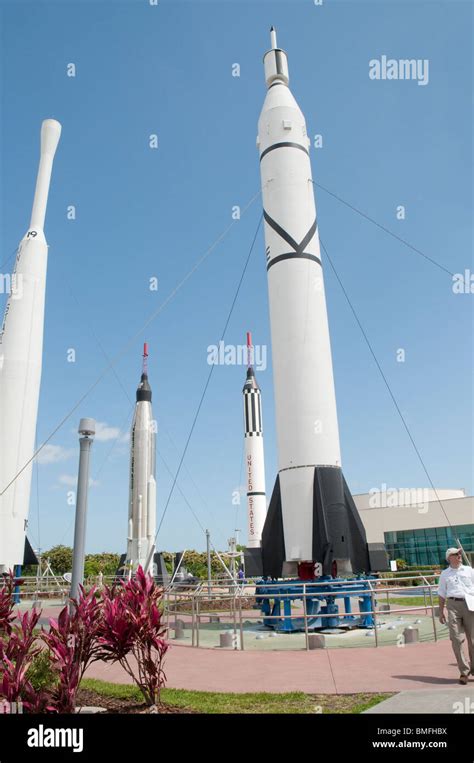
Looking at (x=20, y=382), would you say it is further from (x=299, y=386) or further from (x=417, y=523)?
(x=417, y=523)

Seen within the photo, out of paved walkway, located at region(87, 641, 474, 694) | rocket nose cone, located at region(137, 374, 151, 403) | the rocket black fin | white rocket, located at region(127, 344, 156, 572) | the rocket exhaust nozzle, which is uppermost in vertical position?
the rocket exhaust nozzle

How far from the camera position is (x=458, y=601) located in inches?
263

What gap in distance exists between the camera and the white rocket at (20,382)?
16.5 m

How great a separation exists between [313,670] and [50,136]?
71.5 feet

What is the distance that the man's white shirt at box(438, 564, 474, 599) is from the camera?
668 centimetres

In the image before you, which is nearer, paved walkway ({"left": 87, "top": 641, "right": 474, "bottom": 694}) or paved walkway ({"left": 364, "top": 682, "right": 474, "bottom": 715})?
paved walkway ({"left": 364, "top": 682, "right": 474, "bottom": 715})

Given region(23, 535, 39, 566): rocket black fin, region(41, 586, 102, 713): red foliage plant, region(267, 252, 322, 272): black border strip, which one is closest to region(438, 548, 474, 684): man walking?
region(41, 586, 102, 713): red foliage plant

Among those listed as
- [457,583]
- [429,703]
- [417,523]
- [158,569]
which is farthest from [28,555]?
[417,523]

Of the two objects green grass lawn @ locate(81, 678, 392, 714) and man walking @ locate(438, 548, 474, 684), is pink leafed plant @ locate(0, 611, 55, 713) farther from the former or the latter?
man walking @ locate(438, 548, 474, 684)

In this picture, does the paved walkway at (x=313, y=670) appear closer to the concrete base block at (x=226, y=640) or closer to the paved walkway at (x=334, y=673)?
the paved walkway at (x=334, y=673)

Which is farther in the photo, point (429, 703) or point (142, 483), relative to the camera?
point (142, 483)

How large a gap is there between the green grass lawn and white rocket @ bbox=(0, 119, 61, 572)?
10835mm

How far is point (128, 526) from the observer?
85.1 feet

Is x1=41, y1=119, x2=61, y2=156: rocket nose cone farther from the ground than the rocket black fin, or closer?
farther from the ground
